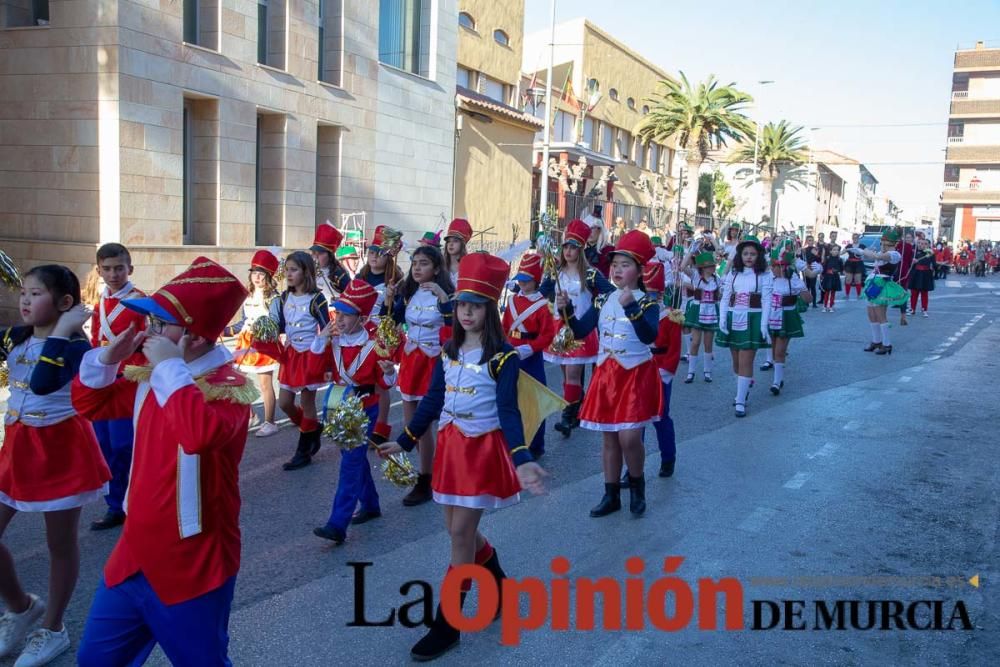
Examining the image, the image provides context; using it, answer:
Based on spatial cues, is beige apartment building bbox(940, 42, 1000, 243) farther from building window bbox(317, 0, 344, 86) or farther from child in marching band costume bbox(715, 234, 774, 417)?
child in marching band costume bbox(715, 234, 774, 417)

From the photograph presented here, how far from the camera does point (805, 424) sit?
937 centimetres

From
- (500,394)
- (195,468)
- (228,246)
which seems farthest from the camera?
(228,246)

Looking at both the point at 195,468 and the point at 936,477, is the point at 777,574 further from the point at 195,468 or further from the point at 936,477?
the point at 195,468

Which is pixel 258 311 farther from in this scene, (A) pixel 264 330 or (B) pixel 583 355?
(B) pixel 583 355

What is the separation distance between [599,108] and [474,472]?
3712cm

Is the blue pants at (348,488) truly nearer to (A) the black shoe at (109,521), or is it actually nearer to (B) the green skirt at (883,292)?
(A) the black shoe at (109,521)

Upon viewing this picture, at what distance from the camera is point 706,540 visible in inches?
224

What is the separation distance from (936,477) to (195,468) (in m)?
6.67

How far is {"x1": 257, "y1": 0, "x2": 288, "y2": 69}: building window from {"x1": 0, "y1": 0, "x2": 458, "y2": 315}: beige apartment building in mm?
27

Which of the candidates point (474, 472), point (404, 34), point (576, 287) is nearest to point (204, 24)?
point (404, 34)

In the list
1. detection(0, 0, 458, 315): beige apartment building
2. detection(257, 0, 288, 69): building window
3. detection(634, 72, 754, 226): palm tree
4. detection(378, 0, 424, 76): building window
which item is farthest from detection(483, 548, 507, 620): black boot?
detection(634, 72, 754, 226): palm tree

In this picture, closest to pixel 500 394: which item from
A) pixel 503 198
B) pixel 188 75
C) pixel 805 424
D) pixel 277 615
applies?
pixel 277 615

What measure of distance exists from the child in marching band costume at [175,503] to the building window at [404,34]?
18104mm

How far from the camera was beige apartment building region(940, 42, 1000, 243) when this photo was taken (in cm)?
7606
